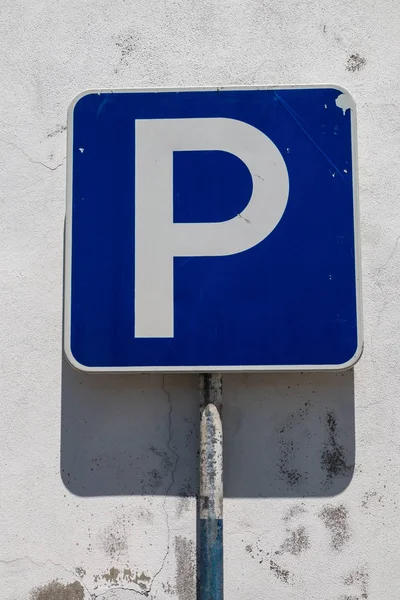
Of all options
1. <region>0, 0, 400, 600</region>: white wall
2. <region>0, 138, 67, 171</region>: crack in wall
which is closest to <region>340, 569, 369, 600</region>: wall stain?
<region>0, 0, 400, 600</region>: white wall

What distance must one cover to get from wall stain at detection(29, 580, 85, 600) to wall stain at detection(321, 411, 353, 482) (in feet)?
2.61

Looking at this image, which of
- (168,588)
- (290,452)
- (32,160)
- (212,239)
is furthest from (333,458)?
(32,160)

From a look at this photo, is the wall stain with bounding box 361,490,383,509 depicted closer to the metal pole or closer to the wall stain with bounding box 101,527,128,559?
the metal pole

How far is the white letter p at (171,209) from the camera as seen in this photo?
1812mm

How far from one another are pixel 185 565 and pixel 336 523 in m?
0.45

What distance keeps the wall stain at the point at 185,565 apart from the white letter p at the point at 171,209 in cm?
62

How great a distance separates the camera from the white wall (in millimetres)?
1859

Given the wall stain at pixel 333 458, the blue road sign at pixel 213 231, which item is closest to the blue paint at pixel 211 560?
the wall stain at pixel 333 458

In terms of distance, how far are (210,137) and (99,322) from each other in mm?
619

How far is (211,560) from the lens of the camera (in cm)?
180

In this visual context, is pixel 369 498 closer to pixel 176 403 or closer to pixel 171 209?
pixel 176 403

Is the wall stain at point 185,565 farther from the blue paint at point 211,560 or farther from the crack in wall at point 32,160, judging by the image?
the crack in wall at point 32,160

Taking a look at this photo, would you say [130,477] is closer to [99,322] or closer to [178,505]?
[178,505]

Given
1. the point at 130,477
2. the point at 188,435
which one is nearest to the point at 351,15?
the point at 188,435
